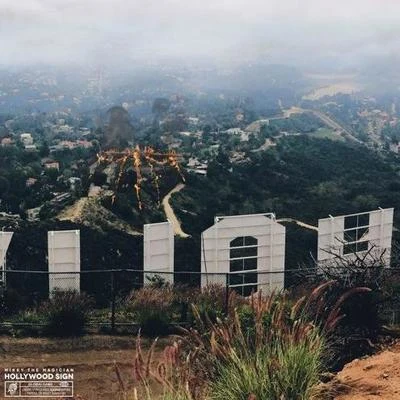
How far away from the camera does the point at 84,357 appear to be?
900cm

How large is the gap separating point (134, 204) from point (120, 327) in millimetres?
24148

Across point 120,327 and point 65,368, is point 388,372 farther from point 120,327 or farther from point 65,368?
point 120,327

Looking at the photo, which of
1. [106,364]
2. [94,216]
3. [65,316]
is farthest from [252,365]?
[94,216]

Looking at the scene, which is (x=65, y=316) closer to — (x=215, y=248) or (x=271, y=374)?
(x=215, y=248)

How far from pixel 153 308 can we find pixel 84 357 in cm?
176

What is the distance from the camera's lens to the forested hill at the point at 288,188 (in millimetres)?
41688

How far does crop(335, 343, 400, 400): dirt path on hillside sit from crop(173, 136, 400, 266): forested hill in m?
23.5

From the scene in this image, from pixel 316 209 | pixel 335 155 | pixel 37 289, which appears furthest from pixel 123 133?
pixel 37 289

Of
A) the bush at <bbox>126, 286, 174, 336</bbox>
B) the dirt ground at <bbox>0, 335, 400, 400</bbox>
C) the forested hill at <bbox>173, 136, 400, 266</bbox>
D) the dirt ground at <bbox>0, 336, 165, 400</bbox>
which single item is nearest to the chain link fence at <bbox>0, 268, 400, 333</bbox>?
the bush at <bbox>126, 286, 174, 336</bbox>

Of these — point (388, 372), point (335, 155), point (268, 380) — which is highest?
point (335, 155)

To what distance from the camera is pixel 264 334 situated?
4.75 meters

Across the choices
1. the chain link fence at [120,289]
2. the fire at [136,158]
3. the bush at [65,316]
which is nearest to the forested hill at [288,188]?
the fire at [136,158]

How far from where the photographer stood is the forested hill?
41688 millimetres

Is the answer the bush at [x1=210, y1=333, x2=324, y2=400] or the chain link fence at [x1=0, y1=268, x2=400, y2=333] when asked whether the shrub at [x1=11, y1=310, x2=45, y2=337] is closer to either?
the chain link fence at [x1=0, y1=268, x2=400, y2=333]
